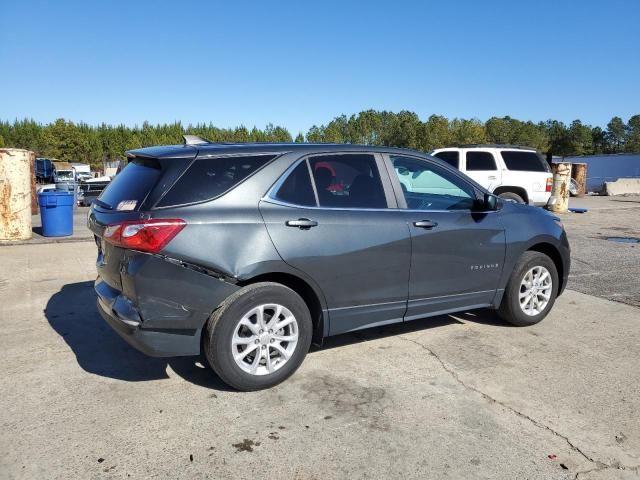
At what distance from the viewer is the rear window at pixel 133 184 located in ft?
11.8

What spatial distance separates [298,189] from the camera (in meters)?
3.93

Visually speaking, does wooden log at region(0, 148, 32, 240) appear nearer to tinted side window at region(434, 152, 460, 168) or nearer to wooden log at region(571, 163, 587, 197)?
tinted side window at region(434, 152, 460, 168)

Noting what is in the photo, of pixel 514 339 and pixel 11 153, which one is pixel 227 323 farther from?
pixel 11 153

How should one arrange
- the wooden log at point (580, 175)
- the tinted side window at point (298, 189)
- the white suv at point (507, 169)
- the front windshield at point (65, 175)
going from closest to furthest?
the tinted side window at point (298, 189)
the white suv at point (507, 169)
the wooden log at point (580, 175)
the front windshield at point (65, 175)

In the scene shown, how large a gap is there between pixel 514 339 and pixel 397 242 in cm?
162

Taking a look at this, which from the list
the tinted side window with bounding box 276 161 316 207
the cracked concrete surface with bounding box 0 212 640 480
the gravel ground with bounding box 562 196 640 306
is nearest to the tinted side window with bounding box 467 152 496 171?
the gravel ground with bounding box 562 196 640 306

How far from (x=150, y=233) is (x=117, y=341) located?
178 centimetres

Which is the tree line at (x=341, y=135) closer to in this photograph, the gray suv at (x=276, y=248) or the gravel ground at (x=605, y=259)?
the gravel ground at (x=605, y=259)

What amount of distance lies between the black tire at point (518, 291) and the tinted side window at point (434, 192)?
33.4 inches

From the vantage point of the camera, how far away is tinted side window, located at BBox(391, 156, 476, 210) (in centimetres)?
452

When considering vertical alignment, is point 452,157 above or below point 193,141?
above

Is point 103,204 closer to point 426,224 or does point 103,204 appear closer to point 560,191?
point 426,224

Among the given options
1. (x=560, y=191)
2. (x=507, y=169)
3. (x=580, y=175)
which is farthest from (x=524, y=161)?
(x=580, y=175)

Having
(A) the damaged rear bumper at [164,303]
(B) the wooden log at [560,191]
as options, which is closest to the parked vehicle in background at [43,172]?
(B) the wooden log at [560,191]
